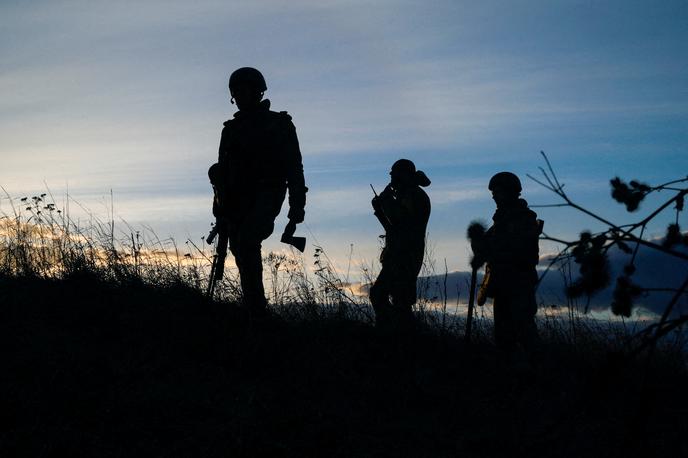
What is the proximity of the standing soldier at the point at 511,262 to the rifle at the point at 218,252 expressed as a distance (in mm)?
2422

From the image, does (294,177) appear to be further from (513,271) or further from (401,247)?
(513,271)

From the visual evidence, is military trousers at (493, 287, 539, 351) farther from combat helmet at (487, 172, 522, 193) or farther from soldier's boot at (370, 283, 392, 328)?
soldier's boot at (370, 283, 392, 328)

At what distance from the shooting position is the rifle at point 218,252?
6926mm

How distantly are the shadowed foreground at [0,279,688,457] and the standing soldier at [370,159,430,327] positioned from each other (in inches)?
28.8

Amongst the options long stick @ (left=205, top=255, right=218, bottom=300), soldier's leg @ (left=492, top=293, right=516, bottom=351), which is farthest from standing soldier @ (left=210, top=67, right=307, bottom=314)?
soldier's leg @ (left=492, top=293, right=516, bottom=351)

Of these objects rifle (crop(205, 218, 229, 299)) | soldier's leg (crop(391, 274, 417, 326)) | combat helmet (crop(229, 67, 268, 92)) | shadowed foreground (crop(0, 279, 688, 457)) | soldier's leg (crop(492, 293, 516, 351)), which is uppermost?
combat helmet (crop(229, 67, 268, 92))

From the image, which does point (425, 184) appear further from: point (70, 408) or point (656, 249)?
point (656, 249)

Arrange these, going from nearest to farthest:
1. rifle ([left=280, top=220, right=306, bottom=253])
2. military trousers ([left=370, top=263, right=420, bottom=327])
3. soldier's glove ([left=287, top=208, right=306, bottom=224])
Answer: rifle ([left=280, top=220, right=306, bottom=253]) < soldier's glove ([left=287, top=208, right=306, bottom=224]) < military trousers ([left=370, top=263, right=420, bottom=327])

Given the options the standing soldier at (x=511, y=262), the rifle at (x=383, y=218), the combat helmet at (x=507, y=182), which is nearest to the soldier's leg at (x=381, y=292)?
the rifle at (x=383, y=218)

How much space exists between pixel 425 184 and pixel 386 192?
0.43 m

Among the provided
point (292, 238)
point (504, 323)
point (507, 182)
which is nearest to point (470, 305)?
point (504, 323)

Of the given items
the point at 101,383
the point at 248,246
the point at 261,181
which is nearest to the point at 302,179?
the point at 261,181

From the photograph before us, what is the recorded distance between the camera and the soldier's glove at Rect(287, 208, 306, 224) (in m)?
6.82

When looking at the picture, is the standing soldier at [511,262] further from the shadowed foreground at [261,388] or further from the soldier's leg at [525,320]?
the shadowed foreground at [261,388]
